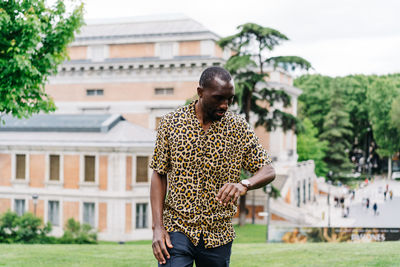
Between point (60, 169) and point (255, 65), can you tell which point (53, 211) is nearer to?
point (60, 169)

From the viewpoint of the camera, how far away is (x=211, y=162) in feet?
11.3

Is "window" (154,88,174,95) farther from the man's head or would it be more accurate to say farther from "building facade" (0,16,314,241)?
the man's head

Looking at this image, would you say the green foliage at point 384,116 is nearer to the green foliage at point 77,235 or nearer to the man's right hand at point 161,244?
the green foliage at point 77,235

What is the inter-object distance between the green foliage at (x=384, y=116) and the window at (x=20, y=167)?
4885 cm

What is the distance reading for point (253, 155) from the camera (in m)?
3.57

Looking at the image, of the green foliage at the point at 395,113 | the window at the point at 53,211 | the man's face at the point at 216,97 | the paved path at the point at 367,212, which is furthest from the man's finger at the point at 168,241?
the green foliage at the point at 395,113

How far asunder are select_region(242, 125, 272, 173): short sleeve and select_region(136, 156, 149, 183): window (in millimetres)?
25570

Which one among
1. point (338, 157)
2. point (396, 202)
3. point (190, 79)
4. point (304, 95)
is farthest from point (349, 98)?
point (190, 79)

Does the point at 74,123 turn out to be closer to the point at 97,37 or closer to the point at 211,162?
the point at 97,37

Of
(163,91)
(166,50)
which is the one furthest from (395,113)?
(163,91)

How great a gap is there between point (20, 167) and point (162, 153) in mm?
28646

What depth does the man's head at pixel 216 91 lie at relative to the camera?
3.29 m

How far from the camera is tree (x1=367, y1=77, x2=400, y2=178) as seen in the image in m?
65.2

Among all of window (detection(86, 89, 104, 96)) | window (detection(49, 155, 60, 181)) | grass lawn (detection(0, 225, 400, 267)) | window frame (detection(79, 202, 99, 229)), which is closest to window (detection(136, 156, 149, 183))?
window frame (detection(79, 202, 99, 229))
